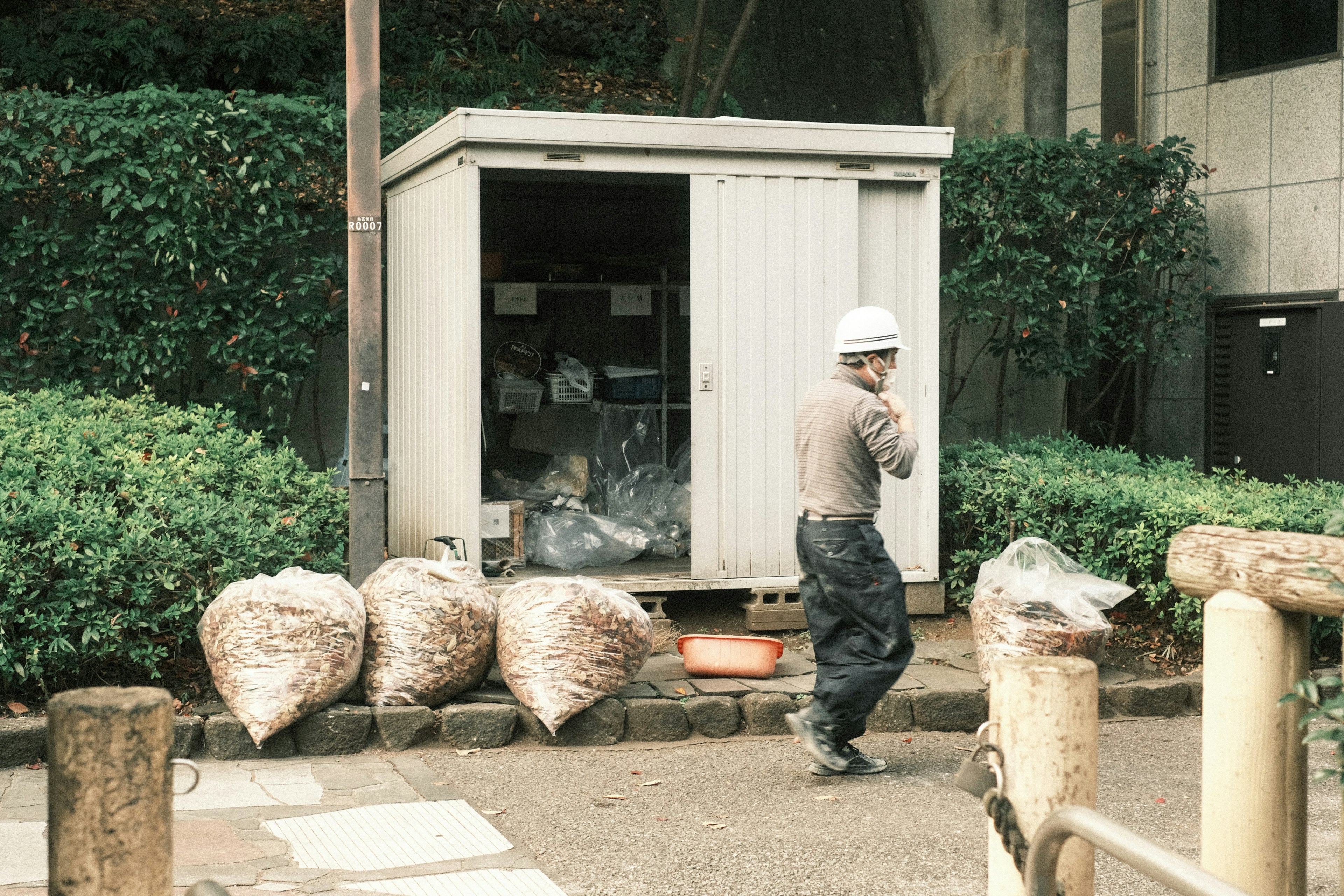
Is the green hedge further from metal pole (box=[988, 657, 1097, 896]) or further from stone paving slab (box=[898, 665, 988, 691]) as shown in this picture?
metal pole (box=[988, 657, 1097, 896])

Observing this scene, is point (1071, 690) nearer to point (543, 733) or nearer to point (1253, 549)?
point (1253, 549)

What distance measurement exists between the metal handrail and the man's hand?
131 inches

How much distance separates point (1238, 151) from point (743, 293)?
5223 millimetres

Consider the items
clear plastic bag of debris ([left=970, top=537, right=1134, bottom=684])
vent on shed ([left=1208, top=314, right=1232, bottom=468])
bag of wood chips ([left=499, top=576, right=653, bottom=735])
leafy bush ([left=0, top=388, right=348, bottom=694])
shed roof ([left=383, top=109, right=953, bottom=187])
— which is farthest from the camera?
vent on shed ([left=1208, top=314, right=1232, bottom=468])

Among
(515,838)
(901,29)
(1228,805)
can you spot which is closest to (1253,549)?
(1228,805)

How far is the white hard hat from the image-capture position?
6.09m

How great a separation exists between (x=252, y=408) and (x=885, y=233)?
4641mm

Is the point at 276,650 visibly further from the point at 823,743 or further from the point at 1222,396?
the point at 1222,396

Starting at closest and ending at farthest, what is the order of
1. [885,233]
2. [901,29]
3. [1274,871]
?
[1274,871] → [885,233] → [901,29]

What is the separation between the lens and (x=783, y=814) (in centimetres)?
552

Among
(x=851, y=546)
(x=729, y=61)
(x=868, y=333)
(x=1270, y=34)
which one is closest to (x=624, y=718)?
(x=851, y=546)

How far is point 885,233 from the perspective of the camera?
855cm

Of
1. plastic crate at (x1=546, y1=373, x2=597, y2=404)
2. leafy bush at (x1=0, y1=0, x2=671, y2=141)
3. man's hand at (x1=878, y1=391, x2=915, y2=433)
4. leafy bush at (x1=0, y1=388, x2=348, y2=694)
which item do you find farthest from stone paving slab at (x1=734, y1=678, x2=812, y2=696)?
leafy bush at (x1=0, y1=0, x2=671, y2=141)

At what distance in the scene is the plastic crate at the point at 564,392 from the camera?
1095 cm
